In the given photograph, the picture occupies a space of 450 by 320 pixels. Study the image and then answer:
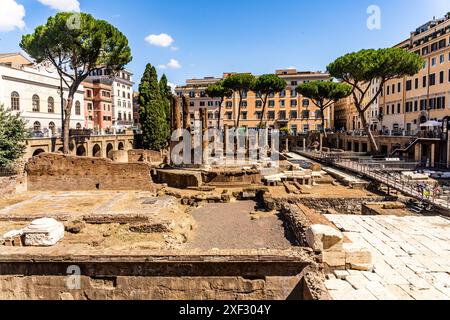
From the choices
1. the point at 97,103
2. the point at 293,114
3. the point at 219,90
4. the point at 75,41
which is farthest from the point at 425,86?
the point at 97,103

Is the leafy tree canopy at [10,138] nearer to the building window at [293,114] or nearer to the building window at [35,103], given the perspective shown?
the building window at [35,103]

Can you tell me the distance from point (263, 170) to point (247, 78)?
33.0m

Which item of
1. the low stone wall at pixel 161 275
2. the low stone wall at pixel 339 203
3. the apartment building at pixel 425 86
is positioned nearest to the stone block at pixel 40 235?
the low stone wall at pixel 161 275

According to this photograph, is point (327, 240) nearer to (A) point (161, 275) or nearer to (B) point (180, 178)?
(A) point (161, 275)

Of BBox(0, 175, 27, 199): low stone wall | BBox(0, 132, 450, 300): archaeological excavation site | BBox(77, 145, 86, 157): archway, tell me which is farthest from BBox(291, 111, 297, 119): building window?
BBox(0, 175, 27, 199): low stone wall

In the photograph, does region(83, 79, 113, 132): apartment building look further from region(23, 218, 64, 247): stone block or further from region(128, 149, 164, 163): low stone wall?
region(23, 218, 64, 247): stone block

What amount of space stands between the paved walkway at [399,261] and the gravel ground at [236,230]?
8.05ft

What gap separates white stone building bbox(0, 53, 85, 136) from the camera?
33688 millimetres

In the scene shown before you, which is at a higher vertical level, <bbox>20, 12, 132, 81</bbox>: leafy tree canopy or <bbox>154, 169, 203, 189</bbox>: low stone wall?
<bbox>20, 12, 132, 81</bbox>: leafy tree canopy

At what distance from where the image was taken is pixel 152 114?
43125 mm

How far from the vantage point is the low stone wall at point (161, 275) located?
8586mm

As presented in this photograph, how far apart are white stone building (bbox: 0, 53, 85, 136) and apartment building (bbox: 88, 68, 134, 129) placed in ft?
58.4

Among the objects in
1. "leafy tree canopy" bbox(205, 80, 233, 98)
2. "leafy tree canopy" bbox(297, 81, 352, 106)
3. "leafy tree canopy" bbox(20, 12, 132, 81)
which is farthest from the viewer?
"leafy tree canopy" bbox(205, 80, 233, 98)
